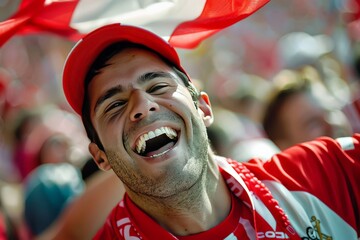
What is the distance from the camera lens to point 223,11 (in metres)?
2.52

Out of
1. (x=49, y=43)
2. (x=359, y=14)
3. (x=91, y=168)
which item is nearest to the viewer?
(x=91, y=168)

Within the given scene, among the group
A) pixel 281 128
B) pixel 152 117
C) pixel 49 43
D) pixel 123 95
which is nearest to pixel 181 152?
pixel 152 117

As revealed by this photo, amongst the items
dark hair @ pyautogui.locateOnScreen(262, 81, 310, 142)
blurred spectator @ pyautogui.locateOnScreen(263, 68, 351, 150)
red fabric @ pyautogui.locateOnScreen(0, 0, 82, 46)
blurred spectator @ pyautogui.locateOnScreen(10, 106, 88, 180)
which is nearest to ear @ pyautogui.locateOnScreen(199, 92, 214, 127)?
red fabric @ pyautogui.locateOnScreen(0, 0, 82, 46)

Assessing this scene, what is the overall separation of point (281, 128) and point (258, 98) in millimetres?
1383

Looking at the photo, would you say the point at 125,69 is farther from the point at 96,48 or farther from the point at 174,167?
the point at 174,167

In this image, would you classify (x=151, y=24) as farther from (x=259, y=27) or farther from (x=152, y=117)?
(x=259, y=27)

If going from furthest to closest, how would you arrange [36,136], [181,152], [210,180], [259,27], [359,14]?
[259,27], [36,136], [359,14], [210,180], [181,152]

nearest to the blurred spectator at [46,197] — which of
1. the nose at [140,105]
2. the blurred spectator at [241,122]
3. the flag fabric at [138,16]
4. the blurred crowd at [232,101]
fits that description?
the blurred crowd at [232,101]

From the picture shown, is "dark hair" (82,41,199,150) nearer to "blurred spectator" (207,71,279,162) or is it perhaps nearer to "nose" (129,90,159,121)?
"nose" (129,90,159,121)

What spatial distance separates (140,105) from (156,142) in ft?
0.72

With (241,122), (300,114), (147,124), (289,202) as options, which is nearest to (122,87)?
(147,124)

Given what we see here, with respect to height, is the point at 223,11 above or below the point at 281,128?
above

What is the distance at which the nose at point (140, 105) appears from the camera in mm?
2287

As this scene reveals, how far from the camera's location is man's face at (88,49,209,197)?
89.4 inches
